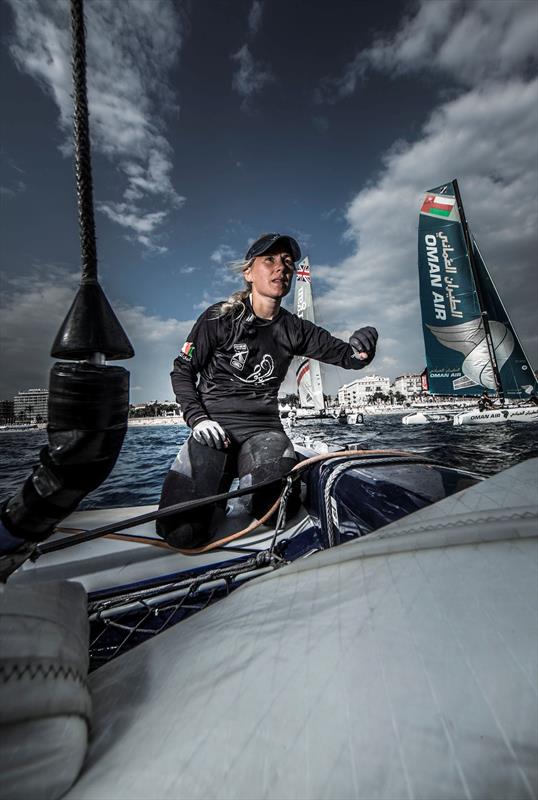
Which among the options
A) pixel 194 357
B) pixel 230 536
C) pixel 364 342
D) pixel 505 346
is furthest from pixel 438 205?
pixel 230 536

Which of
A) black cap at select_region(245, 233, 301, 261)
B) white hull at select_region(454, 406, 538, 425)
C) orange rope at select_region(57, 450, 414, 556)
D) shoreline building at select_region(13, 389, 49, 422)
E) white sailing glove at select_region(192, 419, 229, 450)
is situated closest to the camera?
orange rope at select_region(57, 450, 414, 556)

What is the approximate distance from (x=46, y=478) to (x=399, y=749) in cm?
96

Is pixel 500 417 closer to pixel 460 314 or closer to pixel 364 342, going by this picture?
pixel 460 314

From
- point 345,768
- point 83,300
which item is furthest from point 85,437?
→ point 345,768

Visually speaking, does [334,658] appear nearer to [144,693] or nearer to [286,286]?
[144,693]

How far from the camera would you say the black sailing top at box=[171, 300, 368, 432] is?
7.16 feet

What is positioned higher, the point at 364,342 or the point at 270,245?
the point at 270,245

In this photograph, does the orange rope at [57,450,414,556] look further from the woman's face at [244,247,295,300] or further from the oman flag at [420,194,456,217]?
the oman flag at [420,194,456,217]

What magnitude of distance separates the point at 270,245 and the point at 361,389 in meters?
86.3

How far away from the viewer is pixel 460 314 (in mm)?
18734

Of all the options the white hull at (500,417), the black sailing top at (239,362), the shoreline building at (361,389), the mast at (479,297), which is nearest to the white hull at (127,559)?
the black sailing top at (239,362)

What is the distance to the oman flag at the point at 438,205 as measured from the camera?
19.0 metres

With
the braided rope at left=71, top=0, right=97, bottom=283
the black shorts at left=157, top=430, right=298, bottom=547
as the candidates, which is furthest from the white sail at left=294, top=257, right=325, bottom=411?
the braided rope at left=71, top=0, right=97, bottom=283

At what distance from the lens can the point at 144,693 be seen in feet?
1.73
